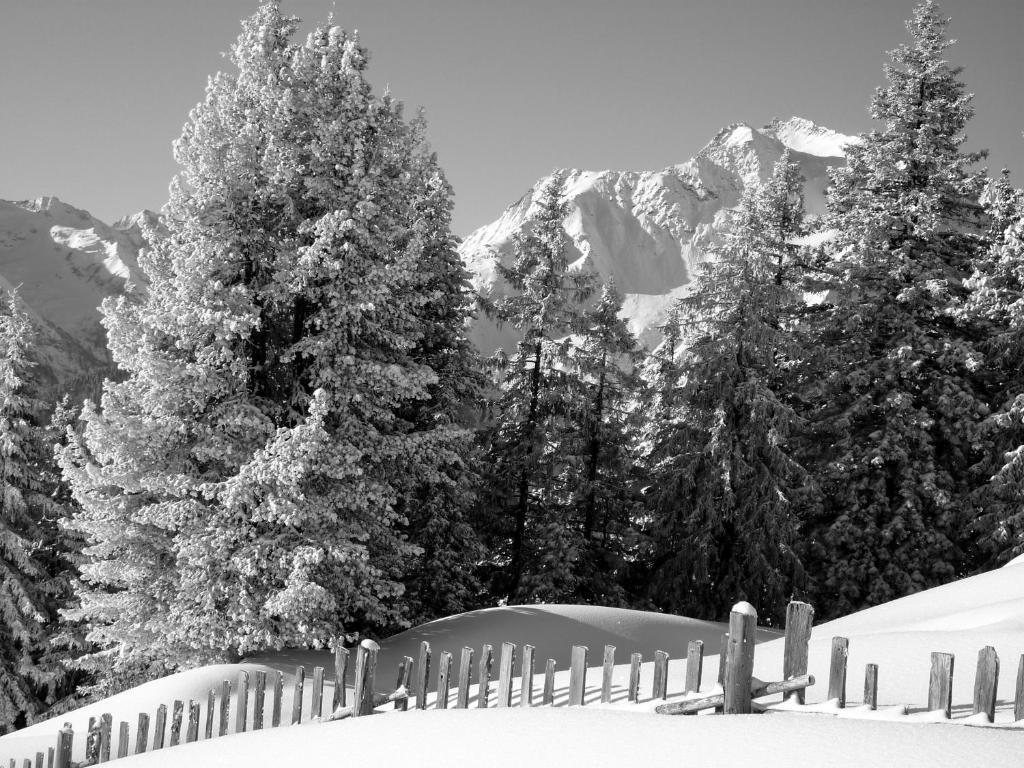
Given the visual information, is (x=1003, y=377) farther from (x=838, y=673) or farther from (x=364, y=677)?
(x=364, y=677)

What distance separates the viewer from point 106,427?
12258 millimetres

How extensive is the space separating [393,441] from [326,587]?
107 inches

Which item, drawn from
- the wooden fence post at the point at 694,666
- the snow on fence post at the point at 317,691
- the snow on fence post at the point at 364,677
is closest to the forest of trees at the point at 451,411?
the snow on fence post at the point at 317,691

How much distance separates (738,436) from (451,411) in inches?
295

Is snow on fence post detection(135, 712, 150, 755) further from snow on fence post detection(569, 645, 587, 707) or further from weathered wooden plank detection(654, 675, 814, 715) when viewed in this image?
weathered wooden plank detection(654, 675, 814, 715)

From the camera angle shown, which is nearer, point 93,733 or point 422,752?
point 422,752

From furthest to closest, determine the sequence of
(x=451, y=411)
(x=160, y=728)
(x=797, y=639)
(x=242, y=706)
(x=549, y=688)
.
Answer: (x=451, y=411) < (x=160, y=728) < (x=242, y=706) < (x=549, y=688) < (x=797, y=639)

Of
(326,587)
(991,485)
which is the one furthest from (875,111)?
(326,587)

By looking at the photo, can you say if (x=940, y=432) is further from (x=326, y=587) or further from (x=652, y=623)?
(x=326, y=587)

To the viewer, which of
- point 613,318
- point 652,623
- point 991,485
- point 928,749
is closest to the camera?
point 928,749

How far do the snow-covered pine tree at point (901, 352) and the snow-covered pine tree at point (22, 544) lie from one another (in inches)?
799

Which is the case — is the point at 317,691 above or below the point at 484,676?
below

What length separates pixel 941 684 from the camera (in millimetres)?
4652

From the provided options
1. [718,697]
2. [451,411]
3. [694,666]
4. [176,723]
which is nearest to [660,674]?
[694,666]
